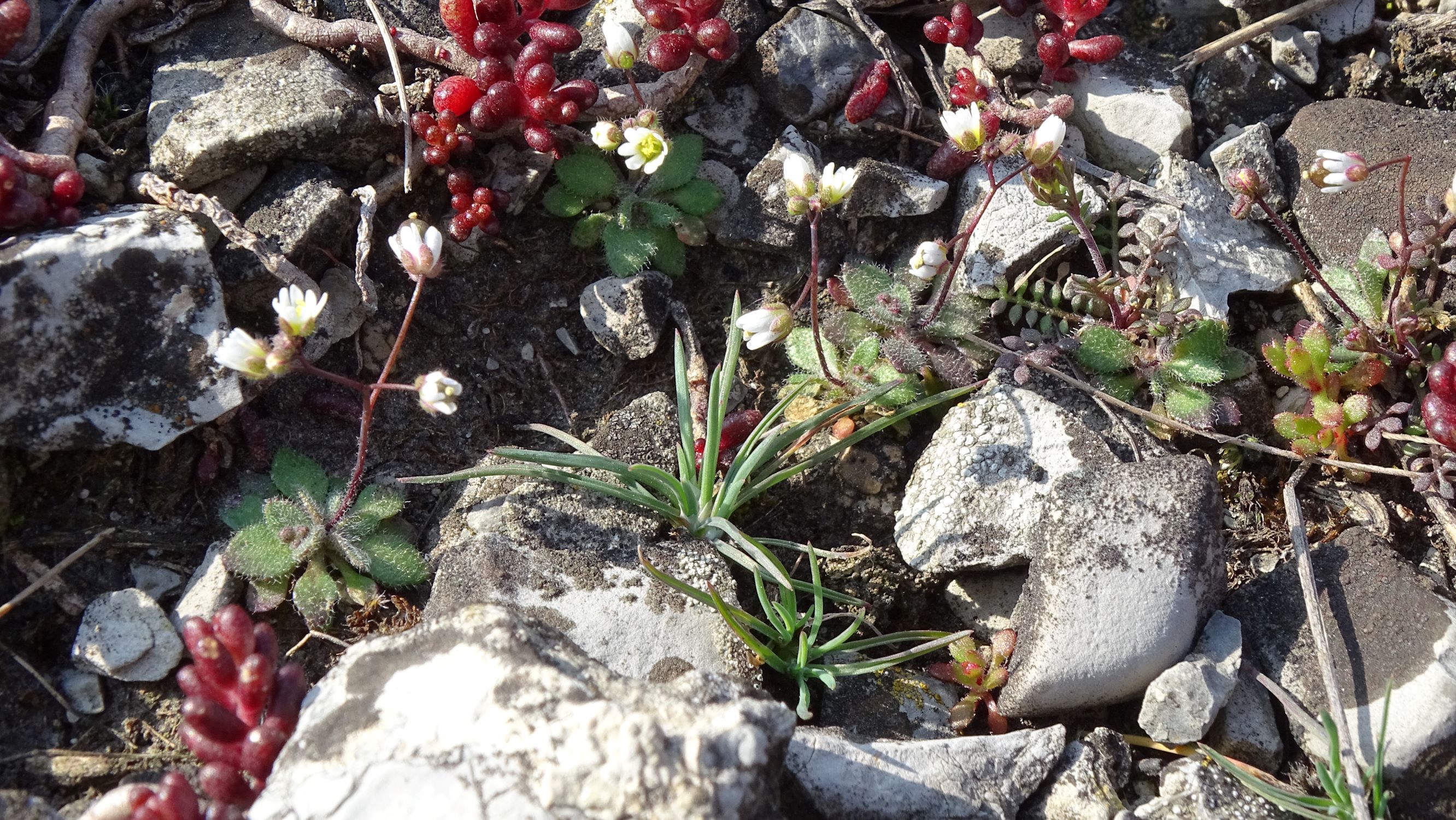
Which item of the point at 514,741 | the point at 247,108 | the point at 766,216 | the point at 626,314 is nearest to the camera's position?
the point at 514,741

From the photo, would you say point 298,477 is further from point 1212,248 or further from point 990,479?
point 1212,248

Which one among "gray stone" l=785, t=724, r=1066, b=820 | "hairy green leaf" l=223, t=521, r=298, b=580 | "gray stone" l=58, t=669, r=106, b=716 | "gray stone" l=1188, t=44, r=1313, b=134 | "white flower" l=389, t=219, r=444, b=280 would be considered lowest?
"gray stone" l=785, t=724, r=1066, b=820

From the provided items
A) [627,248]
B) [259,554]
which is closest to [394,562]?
[259,554]

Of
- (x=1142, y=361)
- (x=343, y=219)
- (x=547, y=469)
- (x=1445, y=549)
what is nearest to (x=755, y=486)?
(x=547, y=469)

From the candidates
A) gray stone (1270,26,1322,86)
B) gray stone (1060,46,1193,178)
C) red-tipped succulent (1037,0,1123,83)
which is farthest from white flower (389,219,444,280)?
Result: gray stone (1270,26,1322,86)

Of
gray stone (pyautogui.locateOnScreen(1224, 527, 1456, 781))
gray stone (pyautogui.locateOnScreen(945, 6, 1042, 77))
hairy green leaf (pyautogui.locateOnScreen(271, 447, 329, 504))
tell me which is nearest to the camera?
gray stone (pyautogui.locateOnScreen(1224, 527, 1456, 781))

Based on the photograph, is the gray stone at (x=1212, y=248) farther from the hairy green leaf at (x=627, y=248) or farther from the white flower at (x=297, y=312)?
the white flower at (x=297, y=312)

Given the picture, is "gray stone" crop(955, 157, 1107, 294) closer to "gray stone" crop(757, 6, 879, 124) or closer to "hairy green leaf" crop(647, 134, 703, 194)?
"gray stone" crop(757, 6, 879, 124)

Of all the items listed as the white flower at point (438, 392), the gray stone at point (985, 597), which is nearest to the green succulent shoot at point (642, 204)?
the white flower at point (438, 392)
